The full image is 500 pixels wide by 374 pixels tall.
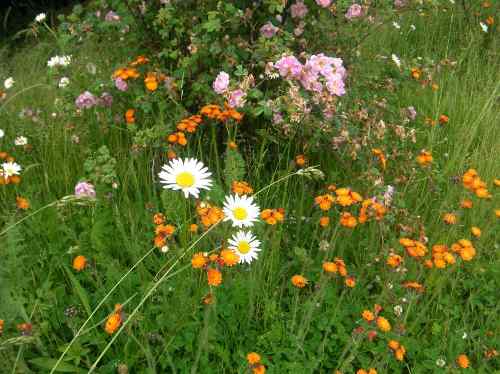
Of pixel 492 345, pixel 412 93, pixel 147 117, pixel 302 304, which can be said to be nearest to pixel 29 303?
pixel 302 304

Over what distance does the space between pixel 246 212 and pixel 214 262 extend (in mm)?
178

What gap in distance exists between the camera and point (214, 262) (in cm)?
149

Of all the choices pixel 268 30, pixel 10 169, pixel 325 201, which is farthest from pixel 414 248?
pixel 10 169

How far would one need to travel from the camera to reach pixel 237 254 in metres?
1.53

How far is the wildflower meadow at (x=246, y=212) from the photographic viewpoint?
1.56 m

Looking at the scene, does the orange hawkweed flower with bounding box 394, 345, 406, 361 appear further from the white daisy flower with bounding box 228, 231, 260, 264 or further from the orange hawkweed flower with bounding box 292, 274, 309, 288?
the white daisy flower with bounding box 228, 231, 260, 264

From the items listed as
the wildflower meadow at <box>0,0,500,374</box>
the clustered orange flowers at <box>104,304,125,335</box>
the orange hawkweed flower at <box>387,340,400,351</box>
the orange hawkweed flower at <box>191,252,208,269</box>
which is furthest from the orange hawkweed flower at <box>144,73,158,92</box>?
the orange hawkweed flower at <box>387,340,400,351</box>

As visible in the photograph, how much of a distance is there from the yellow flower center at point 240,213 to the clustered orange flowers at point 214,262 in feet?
0.34

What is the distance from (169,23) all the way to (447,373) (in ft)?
6.08

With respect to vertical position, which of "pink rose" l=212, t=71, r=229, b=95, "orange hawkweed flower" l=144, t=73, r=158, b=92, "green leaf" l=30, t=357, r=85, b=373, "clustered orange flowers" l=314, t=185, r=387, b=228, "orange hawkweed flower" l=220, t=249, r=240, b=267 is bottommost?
"green leaf" l=30, t=357, r=85, b=373

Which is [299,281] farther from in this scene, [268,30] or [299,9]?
[299,9]

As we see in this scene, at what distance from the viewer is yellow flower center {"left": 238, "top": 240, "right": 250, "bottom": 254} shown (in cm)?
156

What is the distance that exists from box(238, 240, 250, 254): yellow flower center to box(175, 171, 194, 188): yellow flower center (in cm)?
27

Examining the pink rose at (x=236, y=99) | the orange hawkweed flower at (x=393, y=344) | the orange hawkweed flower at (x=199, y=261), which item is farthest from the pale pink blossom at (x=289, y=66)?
the orange hawkweed flower at (x=393, y=344)
